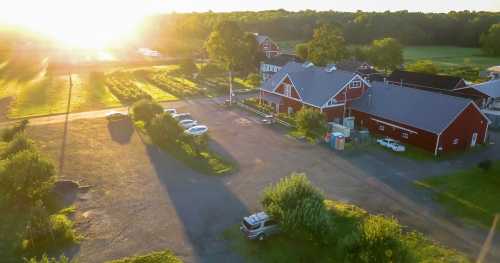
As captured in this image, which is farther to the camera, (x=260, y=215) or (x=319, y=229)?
(x=260, y=215)

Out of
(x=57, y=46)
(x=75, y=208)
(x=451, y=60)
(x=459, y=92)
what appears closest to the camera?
(x=75, y=208)

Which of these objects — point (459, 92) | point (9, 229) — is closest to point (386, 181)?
point (9, 229)

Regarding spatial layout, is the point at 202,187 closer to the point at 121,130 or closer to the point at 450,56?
the point at 121,130

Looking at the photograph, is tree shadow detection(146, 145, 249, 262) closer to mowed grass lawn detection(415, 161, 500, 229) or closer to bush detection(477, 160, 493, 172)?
mowed grass lawn detection(415, 161, 500, 229)

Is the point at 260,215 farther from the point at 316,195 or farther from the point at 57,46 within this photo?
the point at 57,46

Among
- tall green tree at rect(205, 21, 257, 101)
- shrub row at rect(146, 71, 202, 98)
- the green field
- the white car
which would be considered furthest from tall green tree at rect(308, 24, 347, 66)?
the white car

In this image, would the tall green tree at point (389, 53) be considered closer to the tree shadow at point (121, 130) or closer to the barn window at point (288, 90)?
the barn window at point (288, 90)
